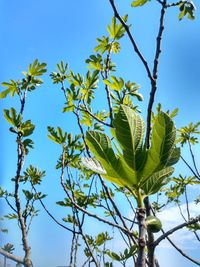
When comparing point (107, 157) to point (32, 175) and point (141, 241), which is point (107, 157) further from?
point (32, 175)

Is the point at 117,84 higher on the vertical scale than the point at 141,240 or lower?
higher

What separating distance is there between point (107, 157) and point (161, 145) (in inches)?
3.5

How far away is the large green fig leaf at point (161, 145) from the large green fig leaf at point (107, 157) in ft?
0.10

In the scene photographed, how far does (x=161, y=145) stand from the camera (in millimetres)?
526

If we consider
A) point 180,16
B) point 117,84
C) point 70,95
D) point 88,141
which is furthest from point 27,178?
point 88,141

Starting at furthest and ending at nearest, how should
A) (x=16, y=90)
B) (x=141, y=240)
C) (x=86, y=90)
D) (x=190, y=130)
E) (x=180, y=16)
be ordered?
(x=190, y=130), (x=86, y=90), (x=16, y=90), (x=180, y=16), (x=141, y=240)

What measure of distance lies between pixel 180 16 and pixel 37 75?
87 cm

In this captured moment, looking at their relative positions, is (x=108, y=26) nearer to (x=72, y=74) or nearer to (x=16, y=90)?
(x=72, y=74)

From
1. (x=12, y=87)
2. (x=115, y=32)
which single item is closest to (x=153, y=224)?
(x=12, y=87)

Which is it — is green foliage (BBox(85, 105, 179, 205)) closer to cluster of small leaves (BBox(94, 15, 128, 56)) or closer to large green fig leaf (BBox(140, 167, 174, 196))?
large green fig leaf (BBox(140, 167, 174, 196))

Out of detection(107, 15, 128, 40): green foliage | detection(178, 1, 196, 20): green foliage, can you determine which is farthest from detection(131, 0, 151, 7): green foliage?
detection(107, 15, 128, 40): green foliage

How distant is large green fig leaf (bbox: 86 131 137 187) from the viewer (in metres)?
0.55

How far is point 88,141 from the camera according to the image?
1.82 ft

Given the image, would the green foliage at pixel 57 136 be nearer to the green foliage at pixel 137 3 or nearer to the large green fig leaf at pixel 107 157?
the green foliage at pixel 137 3
